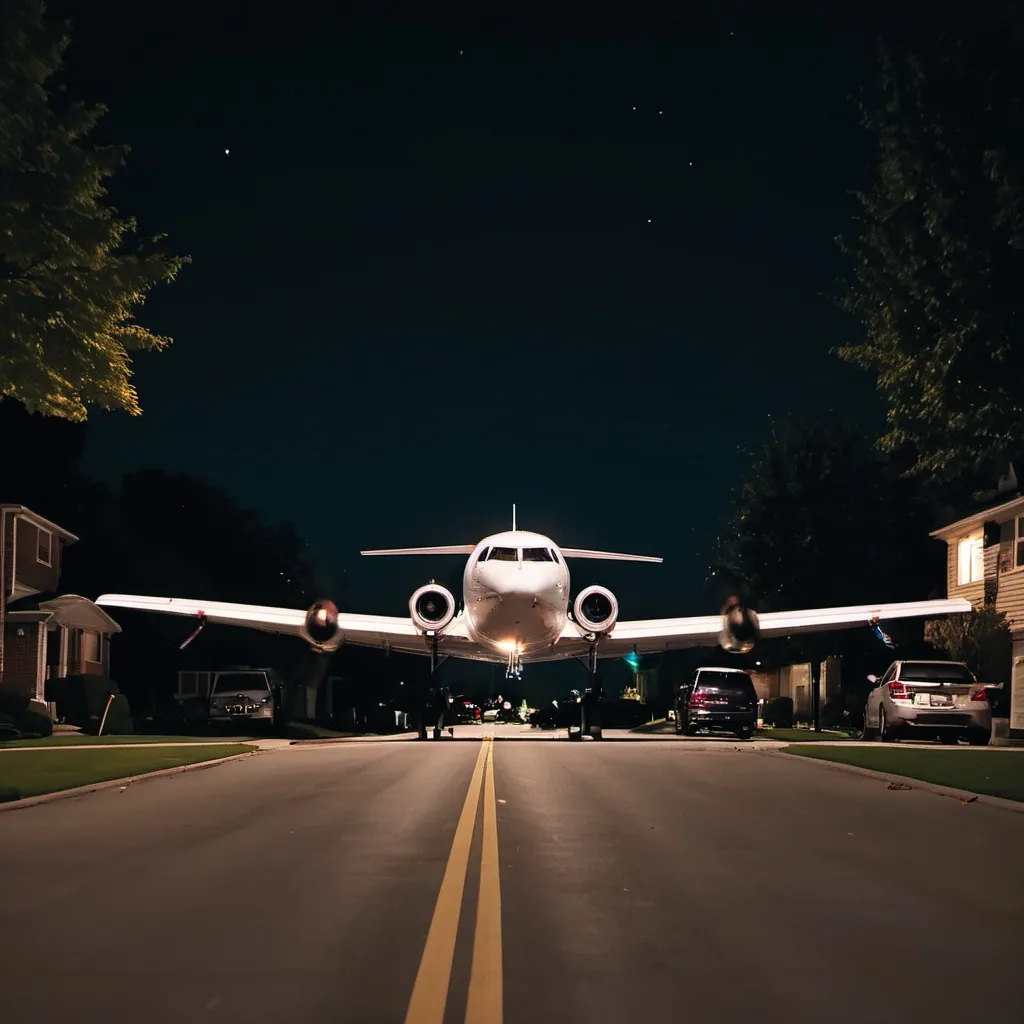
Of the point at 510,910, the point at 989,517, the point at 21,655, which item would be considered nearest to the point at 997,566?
the point at 989,517

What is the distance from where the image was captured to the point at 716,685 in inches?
1545

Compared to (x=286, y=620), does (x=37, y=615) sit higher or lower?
higher

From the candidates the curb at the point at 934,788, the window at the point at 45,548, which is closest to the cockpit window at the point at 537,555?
the curb at the point at 934,788

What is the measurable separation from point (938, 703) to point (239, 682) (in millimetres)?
20648

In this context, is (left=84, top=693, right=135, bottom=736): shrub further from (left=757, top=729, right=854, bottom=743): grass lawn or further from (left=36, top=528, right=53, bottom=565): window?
(left=757, top=729, right=854, bottom=743): grass lawn

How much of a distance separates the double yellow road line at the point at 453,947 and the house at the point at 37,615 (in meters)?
33.6

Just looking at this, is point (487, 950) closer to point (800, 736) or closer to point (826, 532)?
point (800, 736)

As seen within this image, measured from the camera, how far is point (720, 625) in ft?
127

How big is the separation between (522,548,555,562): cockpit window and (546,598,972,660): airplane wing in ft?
10.7

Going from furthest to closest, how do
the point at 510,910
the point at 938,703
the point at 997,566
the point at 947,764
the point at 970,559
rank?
the point at 970,559, the point at 997,566, the point at 938,703, the point at 947,764, the point at 510,910

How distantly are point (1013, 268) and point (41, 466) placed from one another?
52.1 meters

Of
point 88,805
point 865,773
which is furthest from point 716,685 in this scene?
point 88,805

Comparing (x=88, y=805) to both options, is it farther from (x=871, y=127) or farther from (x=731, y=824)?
(x=871, y=127)

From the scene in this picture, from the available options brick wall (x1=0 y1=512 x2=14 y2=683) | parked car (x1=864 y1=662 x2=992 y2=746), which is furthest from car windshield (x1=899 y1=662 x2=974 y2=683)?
brick wall (x1=0 y1=512 x2=14 y2=683)
